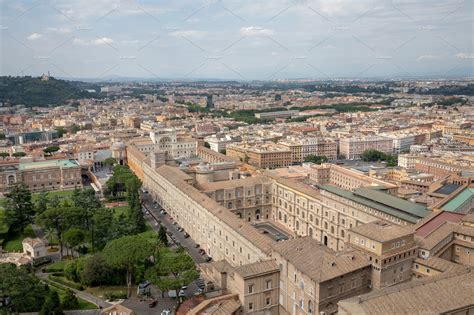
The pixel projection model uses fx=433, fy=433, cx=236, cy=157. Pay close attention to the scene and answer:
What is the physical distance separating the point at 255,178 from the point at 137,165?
1851cm

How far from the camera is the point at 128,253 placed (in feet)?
69.2

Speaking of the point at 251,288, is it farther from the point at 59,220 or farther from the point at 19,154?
Answer: the point at 19,154

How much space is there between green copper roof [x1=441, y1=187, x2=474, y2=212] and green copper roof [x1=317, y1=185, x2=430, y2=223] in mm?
1207

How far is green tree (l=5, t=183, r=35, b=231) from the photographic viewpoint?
99.3ft

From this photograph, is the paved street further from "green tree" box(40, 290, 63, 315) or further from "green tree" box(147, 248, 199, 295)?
"green tree" box(40, 290, 63, 315)

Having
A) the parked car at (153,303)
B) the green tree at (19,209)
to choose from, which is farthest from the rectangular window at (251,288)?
the green tree at (19,209)

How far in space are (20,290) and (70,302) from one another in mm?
2547

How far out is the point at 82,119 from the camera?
94.8 meters

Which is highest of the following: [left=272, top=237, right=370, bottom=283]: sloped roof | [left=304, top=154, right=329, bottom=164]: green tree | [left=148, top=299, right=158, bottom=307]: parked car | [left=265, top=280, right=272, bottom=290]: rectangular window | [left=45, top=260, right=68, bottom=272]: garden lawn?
[left=272, top=237, right=370, bottom=283]: sloped roof

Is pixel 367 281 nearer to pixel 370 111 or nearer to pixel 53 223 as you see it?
pixel 53 223

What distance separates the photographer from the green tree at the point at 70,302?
2002 cm

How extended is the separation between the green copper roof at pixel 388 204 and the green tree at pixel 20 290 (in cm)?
1787

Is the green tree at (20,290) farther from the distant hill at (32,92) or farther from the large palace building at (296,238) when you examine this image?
the distant hill at (32,92)

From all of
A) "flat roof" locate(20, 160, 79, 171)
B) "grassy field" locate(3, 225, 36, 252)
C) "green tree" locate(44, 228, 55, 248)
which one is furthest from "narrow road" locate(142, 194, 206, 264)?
"flat roof" locate(20, 160, 79, 171)
